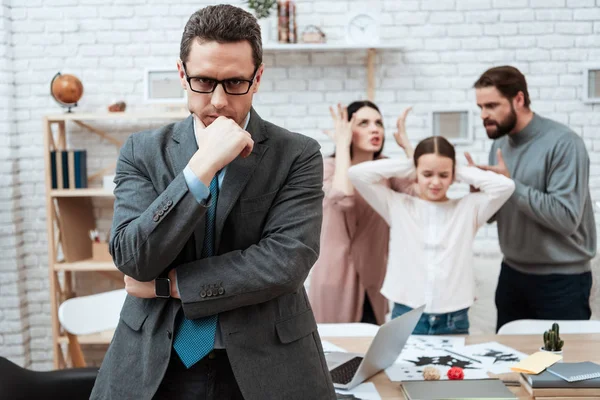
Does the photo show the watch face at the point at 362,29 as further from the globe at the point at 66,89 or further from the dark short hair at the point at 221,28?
the dark short hair at the point at 221,28

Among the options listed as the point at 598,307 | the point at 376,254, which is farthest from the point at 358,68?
the point at 598,307

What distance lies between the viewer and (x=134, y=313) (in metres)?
1.29

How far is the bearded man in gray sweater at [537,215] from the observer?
277 centimetres

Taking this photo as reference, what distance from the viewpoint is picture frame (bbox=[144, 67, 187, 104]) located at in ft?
12.7

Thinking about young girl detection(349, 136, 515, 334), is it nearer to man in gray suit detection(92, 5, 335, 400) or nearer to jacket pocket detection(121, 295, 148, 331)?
man in gray suit detection(92, 5, 335, 400)

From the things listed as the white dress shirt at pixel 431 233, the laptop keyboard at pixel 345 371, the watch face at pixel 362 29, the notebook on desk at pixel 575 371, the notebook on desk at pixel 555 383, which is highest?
the watch face at pixel 362 29

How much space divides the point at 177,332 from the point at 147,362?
0.08 meters

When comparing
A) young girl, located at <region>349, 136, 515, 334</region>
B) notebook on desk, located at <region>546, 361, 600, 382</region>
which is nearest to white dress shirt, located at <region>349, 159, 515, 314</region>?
young girl, located at <region>349, 136, 515, 334</region>

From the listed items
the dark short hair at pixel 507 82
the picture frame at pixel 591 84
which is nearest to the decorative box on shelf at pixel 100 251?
the dark short hair at pixel 507 82

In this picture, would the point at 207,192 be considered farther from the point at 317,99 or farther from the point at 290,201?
the point at 317,99

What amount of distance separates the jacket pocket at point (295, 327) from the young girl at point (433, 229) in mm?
1262

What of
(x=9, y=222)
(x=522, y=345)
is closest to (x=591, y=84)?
(x=522, y=345)

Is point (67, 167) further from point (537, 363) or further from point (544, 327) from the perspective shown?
point (537, 363)

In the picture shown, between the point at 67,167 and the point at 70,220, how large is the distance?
33 centimetres
